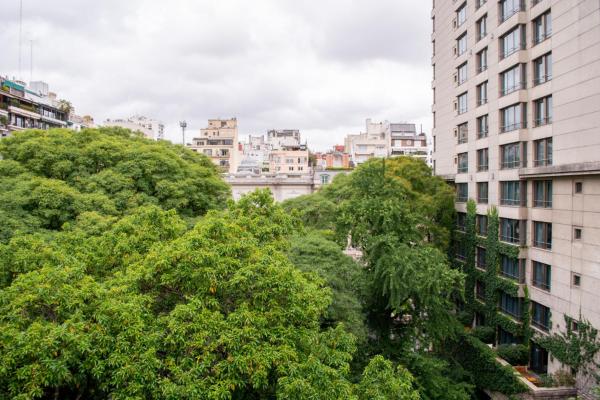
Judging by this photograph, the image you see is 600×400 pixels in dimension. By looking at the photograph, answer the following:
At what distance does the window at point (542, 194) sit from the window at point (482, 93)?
845 centimetres

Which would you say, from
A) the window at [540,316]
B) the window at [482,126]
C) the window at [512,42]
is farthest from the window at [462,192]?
the window at [540,316]

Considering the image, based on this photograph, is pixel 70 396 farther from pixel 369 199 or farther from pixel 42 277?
pixel 369 199

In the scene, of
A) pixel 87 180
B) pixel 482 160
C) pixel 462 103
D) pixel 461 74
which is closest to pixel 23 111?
pixel 87 180

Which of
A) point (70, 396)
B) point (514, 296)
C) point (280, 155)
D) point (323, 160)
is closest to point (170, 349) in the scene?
point (70, 396)

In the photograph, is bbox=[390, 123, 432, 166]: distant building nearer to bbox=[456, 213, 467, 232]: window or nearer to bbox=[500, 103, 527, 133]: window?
bbox=[456, 213, 467, 232]: window

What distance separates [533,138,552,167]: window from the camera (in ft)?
78.6

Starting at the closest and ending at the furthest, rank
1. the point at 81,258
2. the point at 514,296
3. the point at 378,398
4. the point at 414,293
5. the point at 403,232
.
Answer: the point at 378,398 → the point at 81,258 → the point at 414,293 → the point at 403,232 → the point at 514,296

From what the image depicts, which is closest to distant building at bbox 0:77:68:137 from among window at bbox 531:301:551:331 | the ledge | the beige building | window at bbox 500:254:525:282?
the beige building

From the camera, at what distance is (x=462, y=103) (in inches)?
1362

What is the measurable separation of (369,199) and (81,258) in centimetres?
1537

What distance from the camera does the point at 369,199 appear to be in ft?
80.9

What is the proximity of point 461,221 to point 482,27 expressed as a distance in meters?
14.5

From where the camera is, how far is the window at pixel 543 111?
23.9m

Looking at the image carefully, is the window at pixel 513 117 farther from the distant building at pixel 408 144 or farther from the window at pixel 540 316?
the distant building at pixel 408 144
